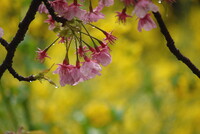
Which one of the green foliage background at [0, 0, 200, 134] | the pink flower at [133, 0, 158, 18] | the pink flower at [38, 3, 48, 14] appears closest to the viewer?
the pink flower at [133, 0, 158, 18]

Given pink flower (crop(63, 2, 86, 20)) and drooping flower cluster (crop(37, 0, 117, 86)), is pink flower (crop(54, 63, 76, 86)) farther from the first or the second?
pink flower (crop(63, 2, 86, 20))

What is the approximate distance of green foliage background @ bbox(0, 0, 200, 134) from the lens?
231cm

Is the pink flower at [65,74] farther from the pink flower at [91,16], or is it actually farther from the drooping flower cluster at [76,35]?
the pink flower at [91,16]

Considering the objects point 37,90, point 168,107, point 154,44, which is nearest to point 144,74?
point 168,107

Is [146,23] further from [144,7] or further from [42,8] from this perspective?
[42,8]

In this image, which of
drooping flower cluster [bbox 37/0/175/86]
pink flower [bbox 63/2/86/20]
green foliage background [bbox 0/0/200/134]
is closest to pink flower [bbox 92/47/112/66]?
drooping flower cluster [bbox 37/0/175/86]

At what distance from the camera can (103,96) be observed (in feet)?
11.5

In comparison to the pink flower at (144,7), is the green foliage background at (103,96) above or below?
above

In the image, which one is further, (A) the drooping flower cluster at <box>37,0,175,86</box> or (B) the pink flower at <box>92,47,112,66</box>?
(B) the pink flower at <box>92,47,112,66</box>

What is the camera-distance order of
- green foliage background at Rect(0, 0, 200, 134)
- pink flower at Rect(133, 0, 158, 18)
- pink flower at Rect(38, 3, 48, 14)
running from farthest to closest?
1. green foliage background at Rect(0, 0, 200, 134)
2. pink flower at Rect(38, 3, 48, 14)
3. pink flower at Rect(133, 0, 158, 18)

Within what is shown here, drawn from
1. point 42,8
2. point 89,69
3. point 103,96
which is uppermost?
point 103,96

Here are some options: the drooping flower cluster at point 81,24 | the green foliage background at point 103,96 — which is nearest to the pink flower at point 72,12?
the drooping flower cluster at point 81,24

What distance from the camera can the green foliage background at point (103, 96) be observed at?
7.57ft

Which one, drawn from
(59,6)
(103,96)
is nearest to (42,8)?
(59,6)
